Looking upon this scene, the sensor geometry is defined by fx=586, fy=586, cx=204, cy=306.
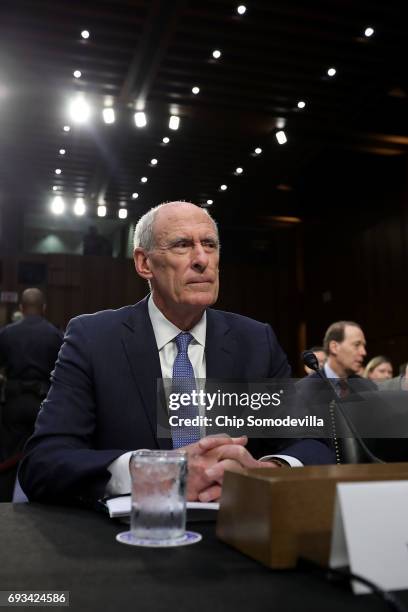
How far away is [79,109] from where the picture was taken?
7.28 metres

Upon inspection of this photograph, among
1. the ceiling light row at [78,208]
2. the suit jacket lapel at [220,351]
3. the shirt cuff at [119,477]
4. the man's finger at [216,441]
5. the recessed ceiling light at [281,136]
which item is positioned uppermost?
the recessed ceiling light at [281,136]

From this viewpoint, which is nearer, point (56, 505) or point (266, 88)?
point (56, 505)

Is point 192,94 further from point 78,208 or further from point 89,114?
point 78,208

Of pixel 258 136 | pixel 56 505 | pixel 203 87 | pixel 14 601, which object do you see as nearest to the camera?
pixel 14 601

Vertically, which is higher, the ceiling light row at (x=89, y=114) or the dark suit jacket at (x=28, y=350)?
the ceiling light row at (x=89, y=114)

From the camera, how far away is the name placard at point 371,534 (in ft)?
1.85

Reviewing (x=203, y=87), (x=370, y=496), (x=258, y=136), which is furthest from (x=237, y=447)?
(x=258, y=136)

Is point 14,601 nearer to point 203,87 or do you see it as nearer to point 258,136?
point 203,87

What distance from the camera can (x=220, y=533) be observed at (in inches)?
30.6

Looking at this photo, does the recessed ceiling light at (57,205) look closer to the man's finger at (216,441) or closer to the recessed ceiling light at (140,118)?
the recessed ceiling light at (140,118)

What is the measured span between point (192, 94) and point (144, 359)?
20.0ft

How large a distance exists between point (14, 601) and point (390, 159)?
9.30 meters

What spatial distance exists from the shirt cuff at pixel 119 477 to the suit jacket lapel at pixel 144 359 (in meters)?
0.28

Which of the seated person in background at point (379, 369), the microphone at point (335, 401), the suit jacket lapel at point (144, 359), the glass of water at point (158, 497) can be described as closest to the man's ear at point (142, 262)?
the suit jacket lapel at point (144, 359)
